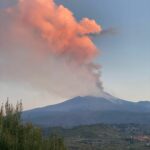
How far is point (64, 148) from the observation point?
46938 millimetres

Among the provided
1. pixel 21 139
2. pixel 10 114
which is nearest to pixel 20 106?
pixel 10 114

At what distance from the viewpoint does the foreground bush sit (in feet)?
133

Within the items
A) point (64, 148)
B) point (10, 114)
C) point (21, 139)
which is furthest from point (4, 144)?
point (64, 148)

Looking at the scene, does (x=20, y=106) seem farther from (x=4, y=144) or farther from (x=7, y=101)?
(x=4, y=144)

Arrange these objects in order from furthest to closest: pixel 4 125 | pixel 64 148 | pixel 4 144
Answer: pixel 64 148 → pixel 4 125 → pixel 4 144

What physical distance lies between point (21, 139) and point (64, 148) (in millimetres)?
6873

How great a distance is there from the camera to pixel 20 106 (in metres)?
45.1

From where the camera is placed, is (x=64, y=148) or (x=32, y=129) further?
(x=64, y=148)

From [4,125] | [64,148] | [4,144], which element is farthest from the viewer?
[64,148]

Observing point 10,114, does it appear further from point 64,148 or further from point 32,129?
point 64,148

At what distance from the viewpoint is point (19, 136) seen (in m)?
42.4

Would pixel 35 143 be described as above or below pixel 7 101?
below

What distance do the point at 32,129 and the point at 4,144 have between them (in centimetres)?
398

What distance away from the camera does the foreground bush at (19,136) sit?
40487 mm
